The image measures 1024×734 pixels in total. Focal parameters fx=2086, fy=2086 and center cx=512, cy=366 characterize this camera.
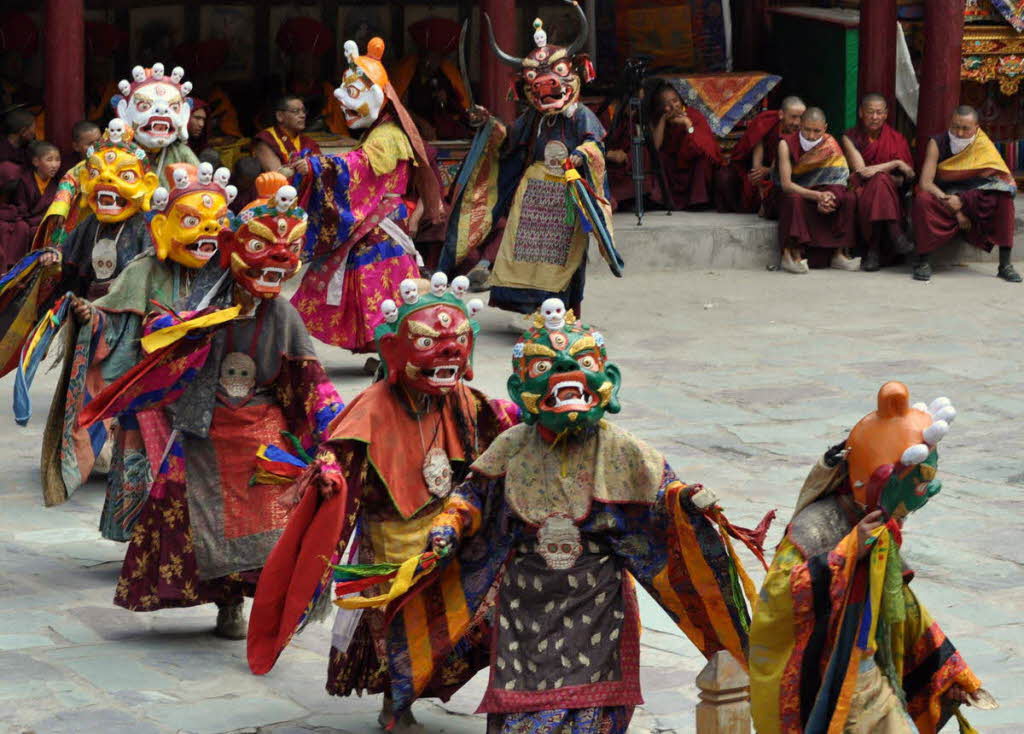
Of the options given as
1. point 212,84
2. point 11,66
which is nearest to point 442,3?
point 212,84

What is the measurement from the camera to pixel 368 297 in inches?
397

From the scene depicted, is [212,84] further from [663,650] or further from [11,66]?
[663,650]

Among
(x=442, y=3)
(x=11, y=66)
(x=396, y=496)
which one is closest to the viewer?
(x=396, y=496)

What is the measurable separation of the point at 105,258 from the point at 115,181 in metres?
0.33

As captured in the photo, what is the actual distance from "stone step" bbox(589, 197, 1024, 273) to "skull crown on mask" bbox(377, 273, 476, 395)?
7510 mm

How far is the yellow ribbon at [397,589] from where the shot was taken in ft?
18.0

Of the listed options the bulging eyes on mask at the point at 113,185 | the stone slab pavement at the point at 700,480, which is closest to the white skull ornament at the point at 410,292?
the stone slab pavement at the point at 700,480

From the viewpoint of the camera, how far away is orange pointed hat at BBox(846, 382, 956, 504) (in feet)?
15.7

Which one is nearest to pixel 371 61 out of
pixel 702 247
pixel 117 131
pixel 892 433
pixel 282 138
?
pixel 117 131

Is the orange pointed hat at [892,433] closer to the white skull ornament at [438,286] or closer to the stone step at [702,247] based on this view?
the white skull ornament at [438,286]

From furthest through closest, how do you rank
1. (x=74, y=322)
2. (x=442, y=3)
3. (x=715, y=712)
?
(x=442, y=3), (x=74, y=322), (x=715, y=712)

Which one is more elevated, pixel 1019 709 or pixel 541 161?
pixel 541 161

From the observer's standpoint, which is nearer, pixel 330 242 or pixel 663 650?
pixel 663 650

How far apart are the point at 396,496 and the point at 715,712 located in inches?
47.3
